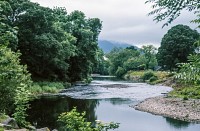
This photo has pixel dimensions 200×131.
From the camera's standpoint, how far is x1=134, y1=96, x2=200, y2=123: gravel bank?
30.2 meters

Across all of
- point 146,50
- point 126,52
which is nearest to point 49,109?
point 146,50

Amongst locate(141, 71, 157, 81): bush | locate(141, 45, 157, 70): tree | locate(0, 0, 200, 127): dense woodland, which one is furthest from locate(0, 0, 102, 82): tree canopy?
locate(141, 45, 157, 70): tree

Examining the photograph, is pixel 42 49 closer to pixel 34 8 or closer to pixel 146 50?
pixel 34 8

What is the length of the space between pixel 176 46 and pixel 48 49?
39.9 m

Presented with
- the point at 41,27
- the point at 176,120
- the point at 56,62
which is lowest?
the point at 176,120

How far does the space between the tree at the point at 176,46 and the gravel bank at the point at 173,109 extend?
136ft

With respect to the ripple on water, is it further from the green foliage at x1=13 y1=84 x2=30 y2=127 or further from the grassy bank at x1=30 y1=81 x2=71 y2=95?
the green foliage at x1=13 y1=84 x2=30 y2=127

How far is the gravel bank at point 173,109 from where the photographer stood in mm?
30250

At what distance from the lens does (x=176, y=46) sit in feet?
267

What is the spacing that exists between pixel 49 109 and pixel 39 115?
3796 millimetres

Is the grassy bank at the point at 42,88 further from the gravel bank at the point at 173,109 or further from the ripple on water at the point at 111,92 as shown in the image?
the gravel bank at the point at 173,109

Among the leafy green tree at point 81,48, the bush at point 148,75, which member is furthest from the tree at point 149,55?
the leafy green tree at point 81,48

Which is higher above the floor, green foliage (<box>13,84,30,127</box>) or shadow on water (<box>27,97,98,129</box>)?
green foliage (<box>13,84,30,127</box>)

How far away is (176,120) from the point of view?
2925 centimetres
